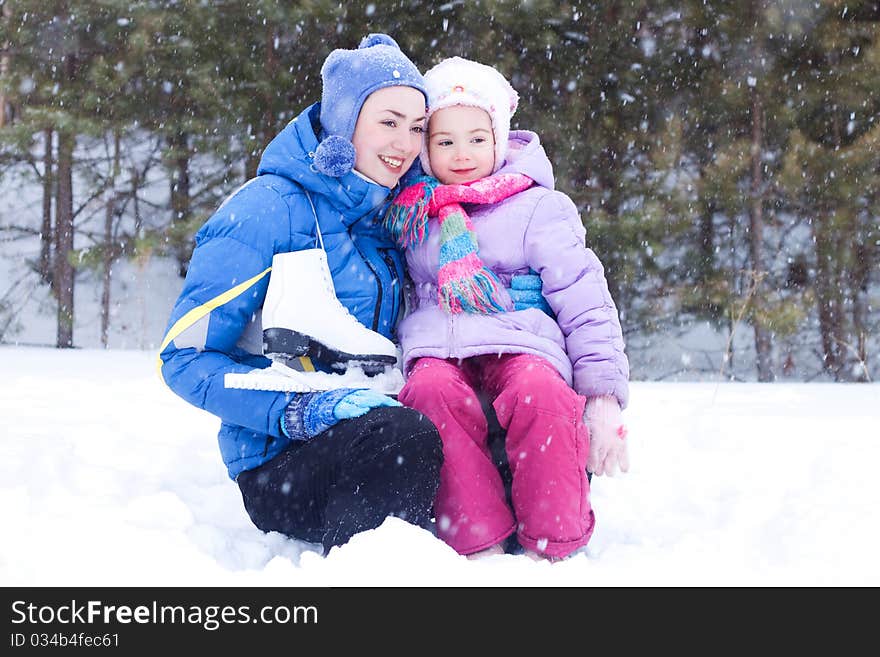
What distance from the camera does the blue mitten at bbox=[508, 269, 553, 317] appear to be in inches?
91.5

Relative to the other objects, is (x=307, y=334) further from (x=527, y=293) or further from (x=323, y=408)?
(x=527, y=293)

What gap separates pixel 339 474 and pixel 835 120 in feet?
24.4

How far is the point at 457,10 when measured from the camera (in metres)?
7.77

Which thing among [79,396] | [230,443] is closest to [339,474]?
[230,443]

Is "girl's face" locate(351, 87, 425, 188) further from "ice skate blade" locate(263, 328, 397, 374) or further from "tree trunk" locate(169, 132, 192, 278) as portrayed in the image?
"tree trunk" locate(169, 132, 192, 278)

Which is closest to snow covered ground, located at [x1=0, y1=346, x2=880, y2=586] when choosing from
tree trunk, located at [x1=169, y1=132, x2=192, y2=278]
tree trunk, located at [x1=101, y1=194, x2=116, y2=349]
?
tree trunk, located at [x1=169, y1=132, x2=192, y2=278]

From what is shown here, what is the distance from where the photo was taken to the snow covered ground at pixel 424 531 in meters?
1.77

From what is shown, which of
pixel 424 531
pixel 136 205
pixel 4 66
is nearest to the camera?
pixel 424 531

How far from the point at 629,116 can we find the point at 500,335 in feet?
21.0

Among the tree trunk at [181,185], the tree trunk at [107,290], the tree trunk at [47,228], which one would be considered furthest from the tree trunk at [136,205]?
the tree trunk at [47,228]

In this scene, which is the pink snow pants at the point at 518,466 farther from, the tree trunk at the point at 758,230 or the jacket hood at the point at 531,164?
the tree trunk at the point at 758,230

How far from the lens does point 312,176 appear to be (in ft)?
A: 7.12

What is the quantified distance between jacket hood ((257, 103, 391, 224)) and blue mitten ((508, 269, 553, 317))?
0.43m

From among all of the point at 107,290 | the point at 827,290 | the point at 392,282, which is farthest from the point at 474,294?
the point at 107,290
